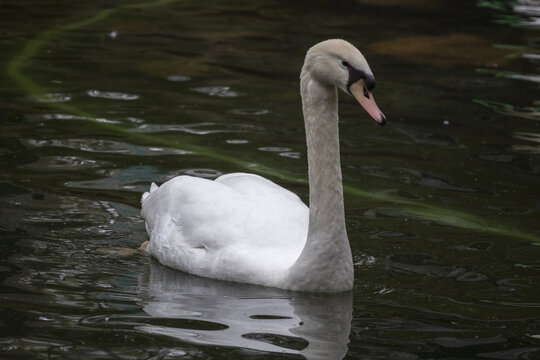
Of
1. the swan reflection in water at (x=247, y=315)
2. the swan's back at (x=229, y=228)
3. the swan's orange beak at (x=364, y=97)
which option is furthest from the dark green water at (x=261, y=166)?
the swan's orange beak at (x=364, y=97)

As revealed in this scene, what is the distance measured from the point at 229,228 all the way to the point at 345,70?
3.99 ft

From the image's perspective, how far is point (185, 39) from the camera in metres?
12.9

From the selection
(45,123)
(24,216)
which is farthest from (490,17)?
(24,216)

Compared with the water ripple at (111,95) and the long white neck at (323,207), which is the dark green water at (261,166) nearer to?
the water ripple at (111,95)

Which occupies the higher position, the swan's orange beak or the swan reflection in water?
the swan's orange beak

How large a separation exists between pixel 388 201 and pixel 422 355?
2.62 meters

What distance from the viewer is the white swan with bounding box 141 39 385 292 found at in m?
5.88

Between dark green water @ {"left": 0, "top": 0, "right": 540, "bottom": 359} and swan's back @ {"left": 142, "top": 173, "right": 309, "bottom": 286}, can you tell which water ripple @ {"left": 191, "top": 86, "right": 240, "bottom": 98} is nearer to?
dark green water @ {"left": 0, "top": 0, "right": 540, "bottom": 359}

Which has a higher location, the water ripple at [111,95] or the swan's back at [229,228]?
the water ripple at [111,95]

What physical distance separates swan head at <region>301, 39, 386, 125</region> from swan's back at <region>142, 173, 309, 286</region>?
983 millimetres

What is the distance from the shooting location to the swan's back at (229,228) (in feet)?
20.7

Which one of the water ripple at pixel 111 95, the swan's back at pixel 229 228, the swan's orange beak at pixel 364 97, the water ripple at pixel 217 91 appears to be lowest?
the swan's back at pixel 229 228

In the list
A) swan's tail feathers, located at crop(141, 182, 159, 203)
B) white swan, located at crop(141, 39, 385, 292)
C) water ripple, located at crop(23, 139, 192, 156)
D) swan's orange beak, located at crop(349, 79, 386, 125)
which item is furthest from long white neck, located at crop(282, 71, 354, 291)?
water ripple, located at crop(23, 139, 192, 156)

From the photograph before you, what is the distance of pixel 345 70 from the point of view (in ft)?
18.9
